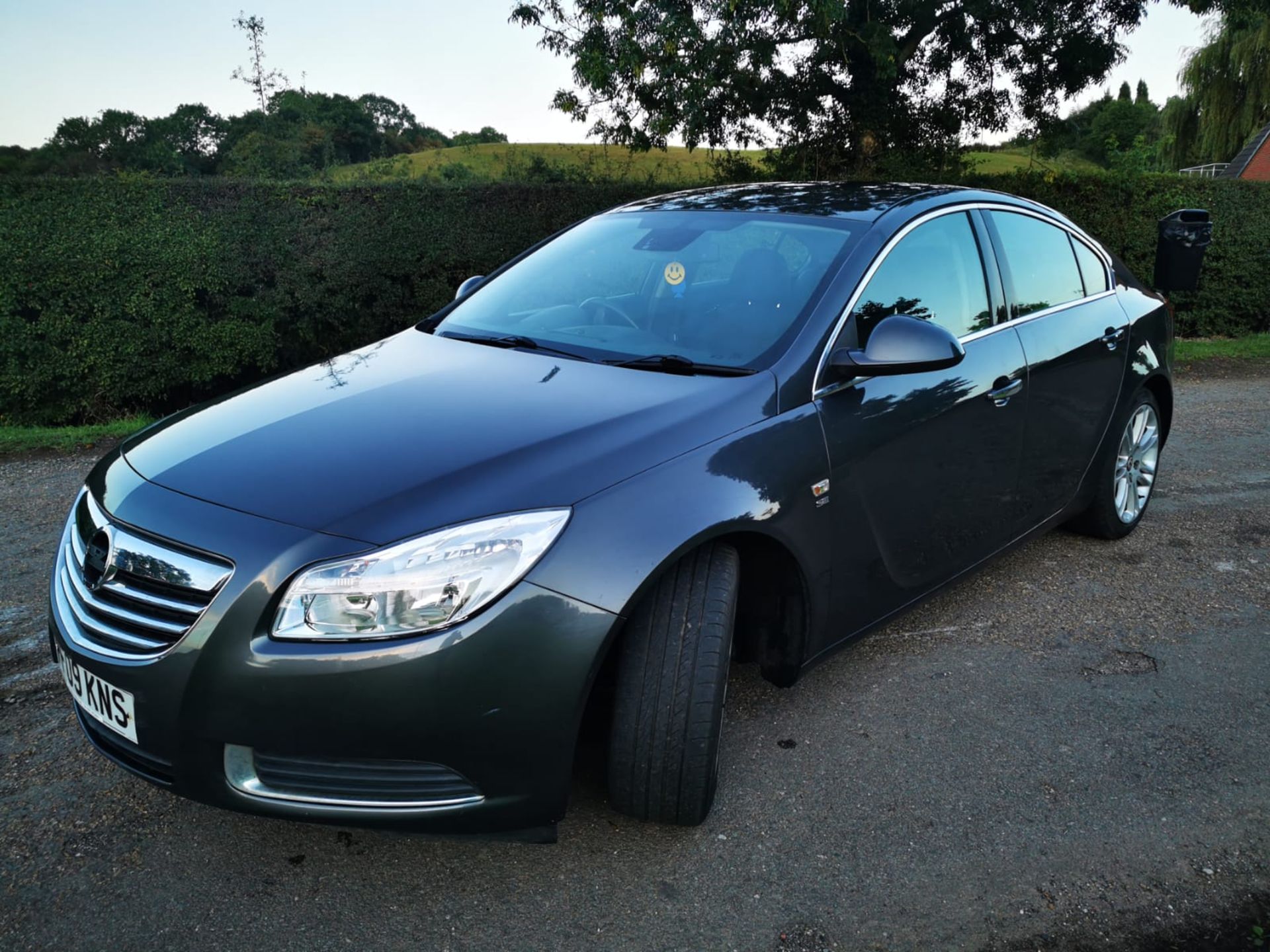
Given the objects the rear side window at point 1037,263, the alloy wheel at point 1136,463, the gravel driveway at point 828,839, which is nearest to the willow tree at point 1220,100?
the alloy wheel at point 1136,463

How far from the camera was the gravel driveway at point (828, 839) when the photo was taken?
7.29 ft

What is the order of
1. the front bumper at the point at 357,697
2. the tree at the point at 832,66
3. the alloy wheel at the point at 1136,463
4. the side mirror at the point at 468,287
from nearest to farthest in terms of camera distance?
the front bumper at the point at 357,697, the side mirror at the point at 468,287, the alloy wheel at the point at 1136,463, the tree at the point at 832,66

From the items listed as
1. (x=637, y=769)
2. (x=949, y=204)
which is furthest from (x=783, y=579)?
(x=949, y=204)

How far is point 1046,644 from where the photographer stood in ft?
11.9

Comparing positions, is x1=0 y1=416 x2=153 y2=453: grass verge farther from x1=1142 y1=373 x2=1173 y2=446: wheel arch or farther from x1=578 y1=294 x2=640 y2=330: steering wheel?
x1=1142 y1=373 x2=1173 y2=446: wheel arch

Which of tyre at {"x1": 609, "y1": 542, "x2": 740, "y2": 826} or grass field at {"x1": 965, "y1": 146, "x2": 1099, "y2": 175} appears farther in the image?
grass field at {"x1": 965, "y1": 146, "x2": 1099, "y2": 175}

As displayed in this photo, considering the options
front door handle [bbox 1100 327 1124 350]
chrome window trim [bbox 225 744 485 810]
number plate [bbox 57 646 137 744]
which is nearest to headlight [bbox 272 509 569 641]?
chrome window trim [bbox 225 744 485 810]

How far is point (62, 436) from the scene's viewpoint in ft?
22.0

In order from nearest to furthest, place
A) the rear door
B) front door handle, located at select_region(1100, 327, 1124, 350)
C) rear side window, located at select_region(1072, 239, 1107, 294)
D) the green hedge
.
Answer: the rear door → front door handle, located at select_region(1100, 327, 1124, 350) → rear side window, located at select_region(1072, 239, 1107, 294) → the green hedge

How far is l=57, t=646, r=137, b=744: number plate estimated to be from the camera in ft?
7.07

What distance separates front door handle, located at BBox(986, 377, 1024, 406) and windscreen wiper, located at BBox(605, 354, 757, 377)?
1090 millimetres

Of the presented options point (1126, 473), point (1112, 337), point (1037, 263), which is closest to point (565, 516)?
point (1037, 263)

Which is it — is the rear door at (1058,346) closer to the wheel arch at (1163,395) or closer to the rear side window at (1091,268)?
the rear side window at (1091,268)

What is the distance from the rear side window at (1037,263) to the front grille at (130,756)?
3050 mm
